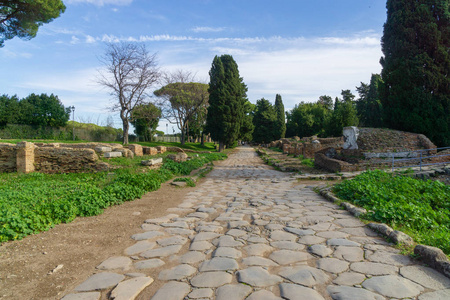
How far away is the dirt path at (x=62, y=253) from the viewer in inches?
99.0

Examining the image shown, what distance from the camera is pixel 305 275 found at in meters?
2.59

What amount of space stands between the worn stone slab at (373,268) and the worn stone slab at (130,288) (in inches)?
79.5

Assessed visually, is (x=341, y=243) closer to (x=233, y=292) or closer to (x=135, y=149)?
(x=233, y=292)

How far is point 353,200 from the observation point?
5.59 m

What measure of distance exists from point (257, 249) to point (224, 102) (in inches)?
1069

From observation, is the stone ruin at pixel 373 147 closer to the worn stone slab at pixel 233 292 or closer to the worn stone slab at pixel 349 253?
the worn stone slab at pixel 349 253

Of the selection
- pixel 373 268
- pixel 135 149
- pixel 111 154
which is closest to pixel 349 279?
pixel 373 268

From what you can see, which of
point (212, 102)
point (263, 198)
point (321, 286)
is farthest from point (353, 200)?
point (212, 102)

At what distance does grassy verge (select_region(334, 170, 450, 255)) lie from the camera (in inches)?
147

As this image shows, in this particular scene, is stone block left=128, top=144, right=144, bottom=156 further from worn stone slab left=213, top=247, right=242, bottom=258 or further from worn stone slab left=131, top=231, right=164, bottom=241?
worn stone slab left=213, top=247, right=242, bottom=258

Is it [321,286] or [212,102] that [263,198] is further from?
[212,102]

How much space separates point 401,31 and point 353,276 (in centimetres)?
1693

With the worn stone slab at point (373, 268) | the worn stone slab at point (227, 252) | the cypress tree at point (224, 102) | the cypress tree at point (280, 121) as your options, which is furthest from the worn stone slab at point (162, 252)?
the cypress tree at point (280, 121)

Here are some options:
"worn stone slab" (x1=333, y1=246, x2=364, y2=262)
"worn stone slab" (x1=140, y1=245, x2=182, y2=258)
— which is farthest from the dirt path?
"worn stone slab" (x1=333, y1=246, x2=364, y2=262)
